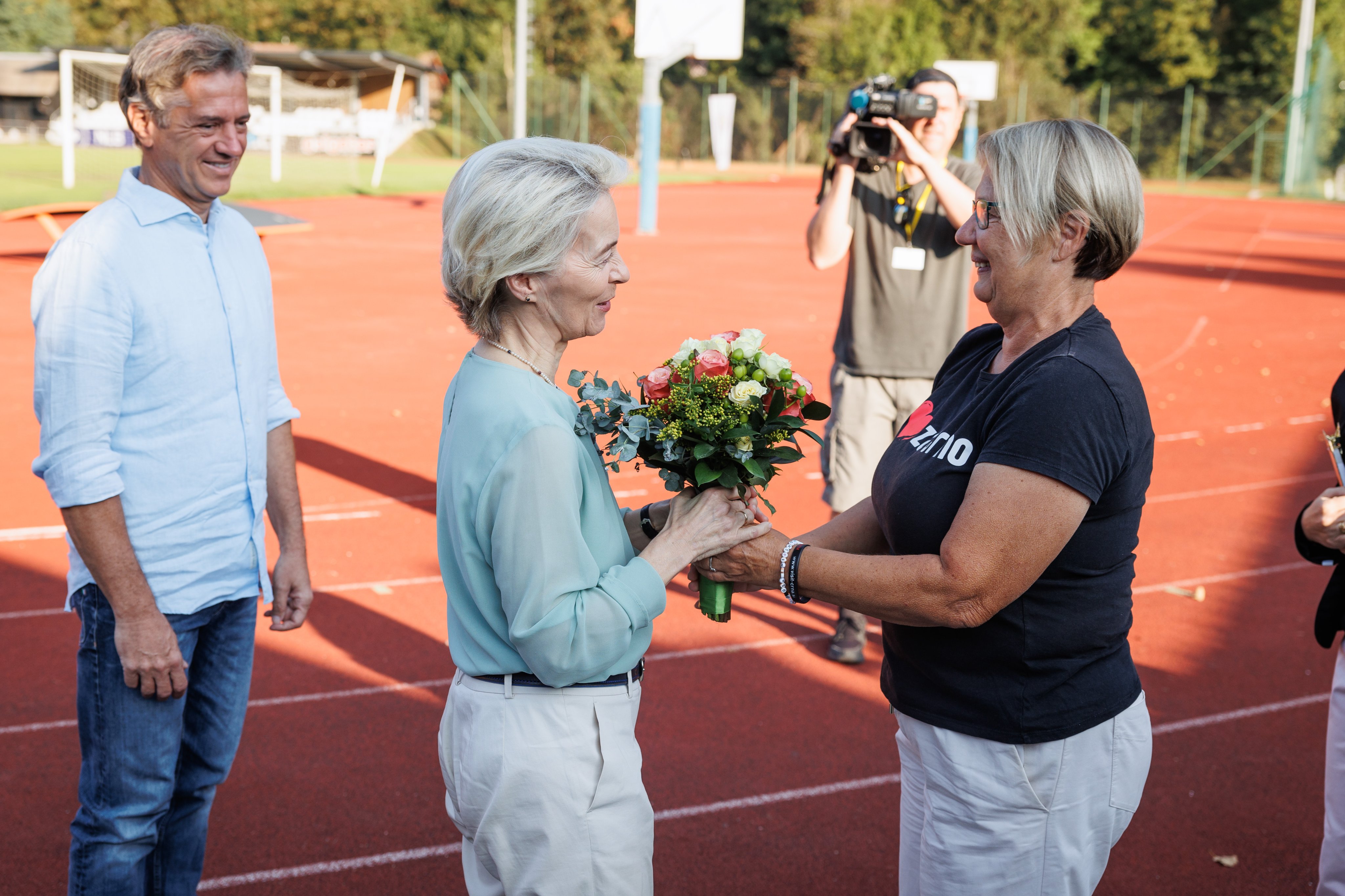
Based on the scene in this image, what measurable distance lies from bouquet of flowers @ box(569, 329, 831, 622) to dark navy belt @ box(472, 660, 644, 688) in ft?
1.20

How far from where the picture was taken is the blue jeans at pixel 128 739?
266 cm

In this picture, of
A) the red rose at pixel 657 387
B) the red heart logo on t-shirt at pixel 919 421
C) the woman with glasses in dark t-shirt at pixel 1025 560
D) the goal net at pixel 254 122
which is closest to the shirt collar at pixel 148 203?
the red rose at pixel 657 387

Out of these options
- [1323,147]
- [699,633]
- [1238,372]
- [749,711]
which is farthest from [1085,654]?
[1323,147]

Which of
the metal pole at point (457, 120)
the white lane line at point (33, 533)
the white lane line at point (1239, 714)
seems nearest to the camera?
the white lane line at point (1239, 714)

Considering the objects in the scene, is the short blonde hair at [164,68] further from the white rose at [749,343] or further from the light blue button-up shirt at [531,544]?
the white rose at [749,343]

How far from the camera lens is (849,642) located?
17.2ft

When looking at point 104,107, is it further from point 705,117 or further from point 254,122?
point 705,117

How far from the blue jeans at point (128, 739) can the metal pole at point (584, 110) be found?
40407 millimetres

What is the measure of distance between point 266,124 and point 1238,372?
29.1 m

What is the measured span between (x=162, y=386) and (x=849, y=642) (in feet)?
11.2

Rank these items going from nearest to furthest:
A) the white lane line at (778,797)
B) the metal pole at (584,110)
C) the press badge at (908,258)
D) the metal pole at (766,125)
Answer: the white lane line at (778,797)
the press badge at (908,258)
the metal pole at (584,110)
the metal pole at (766,125)

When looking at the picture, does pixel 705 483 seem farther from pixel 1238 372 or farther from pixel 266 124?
pixel 266 124

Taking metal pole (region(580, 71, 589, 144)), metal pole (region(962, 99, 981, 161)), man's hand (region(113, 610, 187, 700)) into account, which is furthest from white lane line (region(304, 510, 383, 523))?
metal pole (region(580, 71, 589, 144))

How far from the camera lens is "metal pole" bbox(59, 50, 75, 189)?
1009 inches
